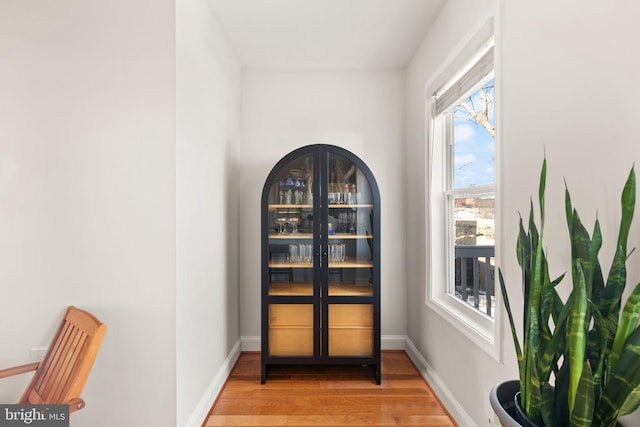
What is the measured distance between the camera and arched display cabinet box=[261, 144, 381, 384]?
8.91 ft

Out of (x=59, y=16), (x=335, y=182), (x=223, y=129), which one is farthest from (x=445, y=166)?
(x=59, y=16)

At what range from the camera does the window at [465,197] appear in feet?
6.54

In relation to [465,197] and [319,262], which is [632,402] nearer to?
[465,197]

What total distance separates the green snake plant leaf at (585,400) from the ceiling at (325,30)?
2.31 m

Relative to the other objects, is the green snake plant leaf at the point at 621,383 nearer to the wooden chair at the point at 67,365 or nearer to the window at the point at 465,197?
the window at the point at 465,197

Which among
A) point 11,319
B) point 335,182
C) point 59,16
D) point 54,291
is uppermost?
point 59,16

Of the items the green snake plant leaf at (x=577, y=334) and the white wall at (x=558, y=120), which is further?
the white wall at (x=558, y=120)

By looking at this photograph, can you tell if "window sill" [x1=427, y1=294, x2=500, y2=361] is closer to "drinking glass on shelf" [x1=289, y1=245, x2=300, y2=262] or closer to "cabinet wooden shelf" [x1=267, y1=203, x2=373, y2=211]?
"cabinet wooden shelf" [x1=267, y1=203, x2=373, y2=211]

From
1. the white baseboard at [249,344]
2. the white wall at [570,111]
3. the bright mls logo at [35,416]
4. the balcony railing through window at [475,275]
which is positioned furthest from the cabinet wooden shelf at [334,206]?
the bright mls logo at [35,416]

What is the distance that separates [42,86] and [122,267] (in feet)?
3.28

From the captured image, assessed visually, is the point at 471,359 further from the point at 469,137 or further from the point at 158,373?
the point at 158,373

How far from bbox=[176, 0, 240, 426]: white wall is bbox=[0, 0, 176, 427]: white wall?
95mm

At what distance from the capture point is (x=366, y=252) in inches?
109

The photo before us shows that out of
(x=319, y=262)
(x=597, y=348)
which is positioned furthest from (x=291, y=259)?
(x=597, y=348)
